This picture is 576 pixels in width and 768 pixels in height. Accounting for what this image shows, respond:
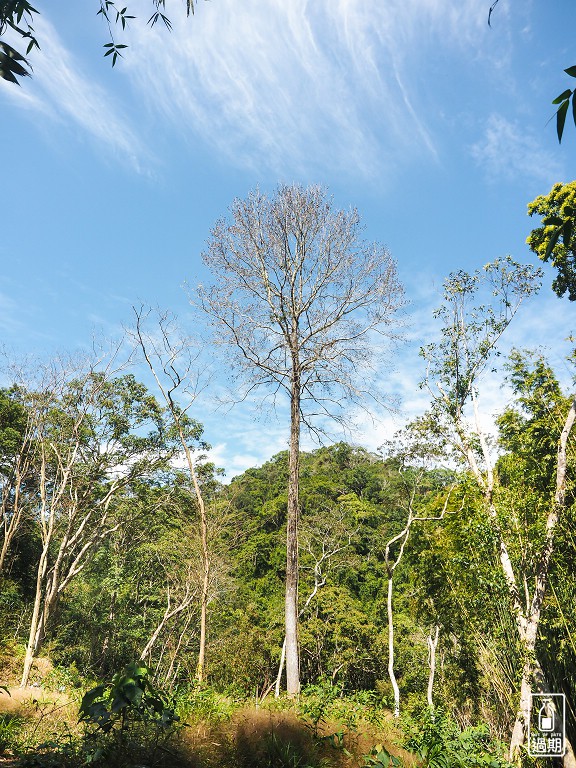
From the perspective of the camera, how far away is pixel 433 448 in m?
12.5

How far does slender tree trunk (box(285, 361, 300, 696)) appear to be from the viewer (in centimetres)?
754

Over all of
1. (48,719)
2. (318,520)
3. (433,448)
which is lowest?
(48,719)

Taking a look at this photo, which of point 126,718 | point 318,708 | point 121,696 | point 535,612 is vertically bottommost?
point 318,708

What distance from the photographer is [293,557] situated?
8.18m

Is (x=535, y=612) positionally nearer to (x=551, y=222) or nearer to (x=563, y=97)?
(x=563, y=97)

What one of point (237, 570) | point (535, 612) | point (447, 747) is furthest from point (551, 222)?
point (237, 570)

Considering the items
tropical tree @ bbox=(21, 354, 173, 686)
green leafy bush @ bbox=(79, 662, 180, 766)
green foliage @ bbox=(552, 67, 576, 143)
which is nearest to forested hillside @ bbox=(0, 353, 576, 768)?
tropical tree @ bbox=(21, 354, 173, 686)

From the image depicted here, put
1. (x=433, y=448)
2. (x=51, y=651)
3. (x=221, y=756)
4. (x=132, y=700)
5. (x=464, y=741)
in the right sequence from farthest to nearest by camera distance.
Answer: (x=51, y=651) < (x=433, y=448) < (x=464, y=741) < (x=221, y=756) < (x=132, y=700)

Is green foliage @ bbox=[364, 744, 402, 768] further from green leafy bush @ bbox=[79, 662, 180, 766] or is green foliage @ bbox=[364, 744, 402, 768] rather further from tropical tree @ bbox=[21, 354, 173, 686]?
tropical tree @ bbox=[21, 354, 173, 686]

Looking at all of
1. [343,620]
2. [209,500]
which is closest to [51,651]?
[209,500]

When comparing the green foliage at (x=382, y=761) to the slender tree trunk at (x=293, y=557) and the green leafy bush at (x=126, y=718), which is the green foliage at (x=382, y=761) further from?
the slender tree trunk at (x=293, y=557)

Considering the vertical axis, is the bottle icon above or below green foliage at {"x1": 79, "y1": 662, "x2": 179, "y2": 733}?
below

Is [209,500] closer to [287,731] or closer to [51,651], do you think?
[51,651]

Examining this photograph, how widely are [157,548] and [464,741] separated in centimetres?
1467
